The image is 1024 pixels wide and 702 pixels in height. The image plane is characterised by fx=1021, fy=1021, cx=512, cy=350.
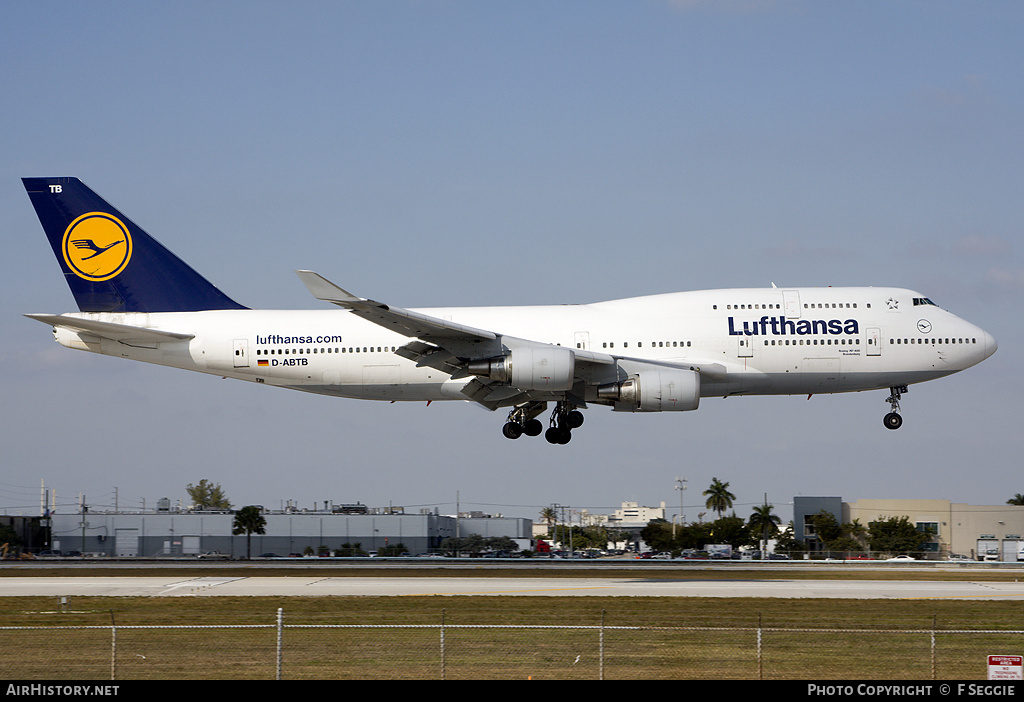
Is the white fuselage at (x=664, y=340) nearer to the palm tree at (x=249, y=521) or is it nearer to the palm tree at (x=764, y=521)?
the palm tree at (x=249, y=521)

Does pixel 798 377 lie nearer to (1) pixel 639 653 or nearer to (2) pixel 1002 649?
(2) pixel 1002 649

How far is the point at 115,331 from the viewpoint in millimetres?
38000

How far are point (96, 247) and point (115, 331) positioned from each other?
508 cm

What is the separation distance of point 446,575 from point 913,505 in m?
84.1

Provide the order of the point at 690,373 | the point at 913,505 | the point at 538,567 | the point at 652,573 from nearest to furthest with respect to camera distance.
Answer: the point at 690,373 → the point at 652,573 → the point at 538,567 → the point at 913,505

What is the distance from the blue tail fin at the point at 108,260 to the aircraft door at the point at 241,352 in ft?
6.81

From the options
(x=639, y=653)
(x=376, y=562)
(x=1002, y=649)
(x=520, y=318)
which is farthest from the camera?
(x=376, y=562)

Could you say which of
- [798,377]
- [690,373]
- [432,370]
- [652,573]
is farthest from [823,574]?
[432,370]

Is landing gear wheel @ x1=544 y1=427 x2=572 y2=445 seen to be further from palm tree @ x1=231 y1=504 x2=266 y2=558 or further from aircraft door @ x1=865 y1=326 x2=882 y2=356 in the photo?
palm tree @ x1=231 y1=504 x2=266 y2=558

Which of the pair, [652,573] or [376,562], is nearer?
[652,573]

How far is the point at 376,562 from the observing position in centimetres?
5078

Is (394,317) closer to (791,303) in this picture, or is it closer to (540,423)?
(540,423)

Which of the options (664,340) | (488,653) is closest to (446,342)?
(664,340)

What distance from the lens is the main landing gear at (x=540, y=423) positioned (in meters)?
40.4
